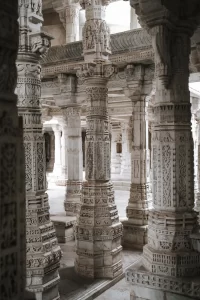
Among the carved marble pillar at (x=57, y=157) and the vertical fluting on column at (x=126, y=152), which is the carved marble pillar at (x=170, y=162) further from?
the carved marble pillar at (x=57, y=157)

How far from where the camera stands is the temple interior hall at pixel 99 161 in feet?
6.05

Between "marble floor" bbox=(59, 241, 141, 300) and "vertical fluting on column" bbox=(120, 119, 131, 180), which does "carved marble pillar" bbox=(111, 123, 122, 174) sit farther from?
"marble floor" bbox=(59, 241, 141, 300)

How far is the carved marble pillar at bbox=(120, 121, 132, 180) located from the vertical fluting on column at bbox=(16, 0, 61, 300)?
12450mm

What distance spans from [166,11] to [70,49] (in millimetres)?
4774

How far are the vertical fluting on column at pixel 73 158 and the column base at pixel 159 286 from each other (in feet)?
17.5

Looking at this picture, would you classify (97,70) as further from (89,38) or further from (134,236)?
(134,236)

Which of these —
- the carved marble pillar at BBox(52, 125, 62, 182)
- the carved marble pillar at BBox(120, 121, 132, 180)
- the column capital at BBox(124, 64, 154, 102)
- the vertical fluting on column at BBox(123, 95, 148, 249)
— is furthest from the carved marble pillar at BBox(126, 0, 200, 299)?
the carved marble pillar at BBox(52, 125, 62, 182)

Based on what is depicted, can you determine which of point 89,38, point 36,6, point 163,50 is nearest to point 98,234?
point 89,38

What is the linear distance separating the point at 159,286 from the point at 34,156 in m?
2.14

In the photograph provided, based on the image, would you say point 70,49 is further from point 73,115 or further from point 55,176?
point 55,176

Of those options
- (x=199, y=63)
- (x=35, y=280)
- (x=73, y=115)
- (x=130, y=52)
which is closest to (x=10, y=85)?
(x=35, y=280)

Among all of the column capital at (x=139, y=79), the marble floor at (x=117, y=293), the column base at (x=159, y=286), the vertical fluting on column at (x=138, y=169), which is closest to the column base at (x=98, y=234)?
the marble floor at (x=117, y=293)

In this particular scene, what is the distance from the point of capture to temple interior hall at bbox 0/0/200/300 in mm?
1845

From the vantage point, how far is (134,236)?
768cm
